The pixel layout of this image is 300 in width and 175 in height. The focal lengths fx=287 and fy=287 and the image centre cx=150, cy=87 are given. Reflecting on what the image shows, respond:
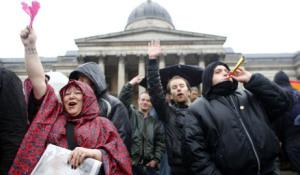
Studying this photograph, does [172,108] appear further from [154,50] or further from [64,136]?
[64,136]

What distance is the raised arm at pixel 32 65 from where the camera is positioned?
2822 millimetres

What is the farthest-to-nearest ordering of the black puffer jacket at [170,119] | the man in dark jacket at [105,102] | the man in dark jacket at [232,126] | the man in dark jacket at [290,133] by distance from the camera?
the man in dark jacket at [290,133] → the black puffer jacket at [170,119] → the man in dark jacket at [105,102] → the man in dark jacket at [232,126]

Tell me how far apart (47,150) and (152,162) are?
296 centimetres

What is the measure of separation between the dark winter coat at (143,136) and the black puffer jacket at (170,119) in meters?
1.13

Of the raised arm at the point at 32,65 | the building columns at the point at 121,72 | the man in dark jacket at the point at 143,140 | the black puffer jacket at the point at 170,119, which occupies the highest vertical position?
the raised arm at the point at 32,65

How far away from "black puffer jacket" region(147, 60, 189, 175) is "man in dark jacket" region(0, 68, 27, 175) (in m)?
1.72

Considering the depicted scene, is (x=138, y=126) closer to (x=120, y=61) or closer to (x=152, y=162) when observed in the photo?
(x=152, y=162)

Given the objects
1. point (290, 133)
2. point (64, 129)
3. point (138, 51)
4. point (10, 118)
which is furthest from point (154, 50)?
point (138, 51)

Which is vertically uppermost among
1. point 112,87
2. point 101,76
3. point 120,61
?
point 101,76

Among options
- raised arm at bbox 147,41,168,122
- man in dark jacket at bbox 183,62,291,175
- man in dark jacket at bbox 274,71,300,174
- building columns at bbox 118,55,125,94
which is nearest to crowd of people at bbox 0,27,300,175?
man in dark jacket at bbox 183,62,291,175

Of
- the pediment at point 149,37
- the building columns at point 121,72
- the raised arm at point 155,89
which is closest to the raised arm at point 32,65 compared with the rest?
the raised arm at point 155,89

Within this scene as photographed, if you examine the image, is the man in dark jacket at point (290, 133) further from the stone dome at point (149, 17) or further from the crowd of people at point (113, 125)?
the stone dome at point (149, 17)

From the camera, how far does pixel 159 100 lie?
3.87 m

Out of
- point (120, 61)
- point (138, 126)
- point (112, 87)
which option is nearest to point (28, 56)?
point (138, 126)
